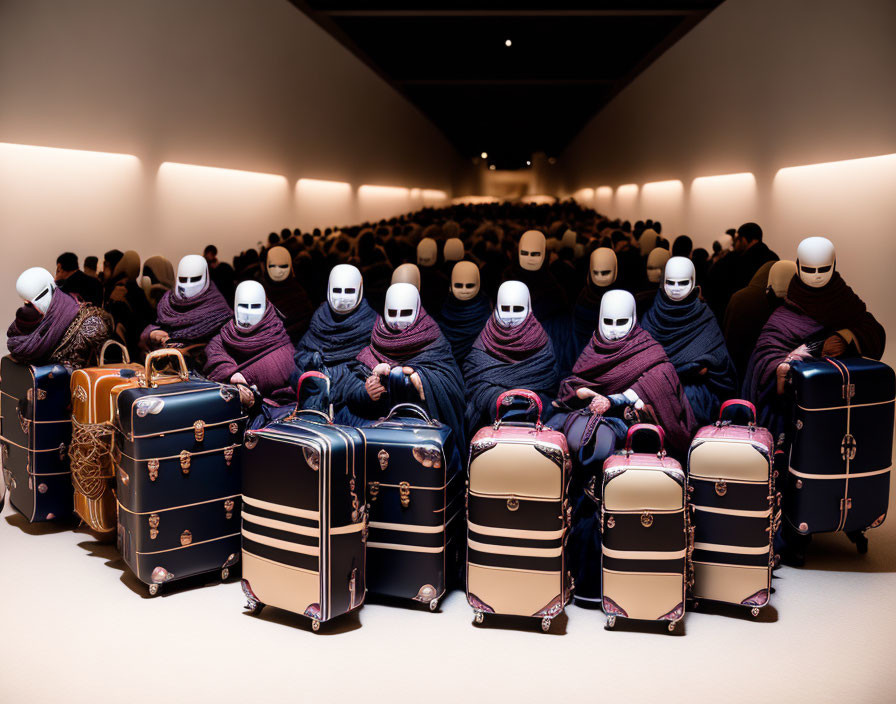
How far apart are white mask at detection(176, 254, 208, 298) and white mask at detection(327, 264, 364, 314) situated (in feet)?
3.05

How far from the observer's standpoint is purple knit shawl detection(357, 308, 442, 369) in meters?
4.18

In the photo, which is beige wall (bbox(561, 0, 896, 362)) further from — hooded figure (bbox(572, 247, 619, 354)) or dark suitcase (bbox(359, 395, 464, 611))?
dark suitcase (bbox(359, 395, 464, 611))

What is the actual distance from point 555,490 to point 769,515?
3.18 ft

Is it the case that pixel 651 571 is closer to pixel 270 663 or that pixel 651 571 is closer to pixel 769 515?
pixel 769 515

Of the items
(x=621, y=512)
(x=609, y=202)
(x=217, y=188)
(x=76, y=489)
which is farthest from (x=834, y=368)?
(x=609, y=202)

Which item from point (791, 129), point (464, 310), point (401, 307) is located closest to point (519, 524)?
point (401, 307)

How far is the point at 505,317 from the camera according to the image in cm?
414

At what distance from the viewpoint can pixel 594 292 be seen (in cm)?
520

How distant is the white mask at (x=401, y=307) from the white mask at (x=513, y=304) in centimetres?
45

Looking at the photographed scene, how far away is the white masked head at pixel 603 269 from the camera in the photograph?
5180mm

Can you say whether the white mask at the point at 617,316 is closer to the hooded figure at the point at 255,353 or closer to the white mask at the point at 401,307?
the white mask at the point at 401,307

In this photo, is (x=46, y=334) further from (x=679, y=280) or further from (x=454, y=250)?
(x=454, y=250)

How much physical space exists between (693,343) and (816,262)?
29.9 inches

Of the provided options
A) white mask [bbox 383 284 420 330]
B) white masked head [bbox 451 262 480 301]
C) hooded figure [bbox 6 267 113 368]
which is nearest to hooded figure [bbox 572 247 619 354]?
white masked head [bbox 451 262 480 301]
